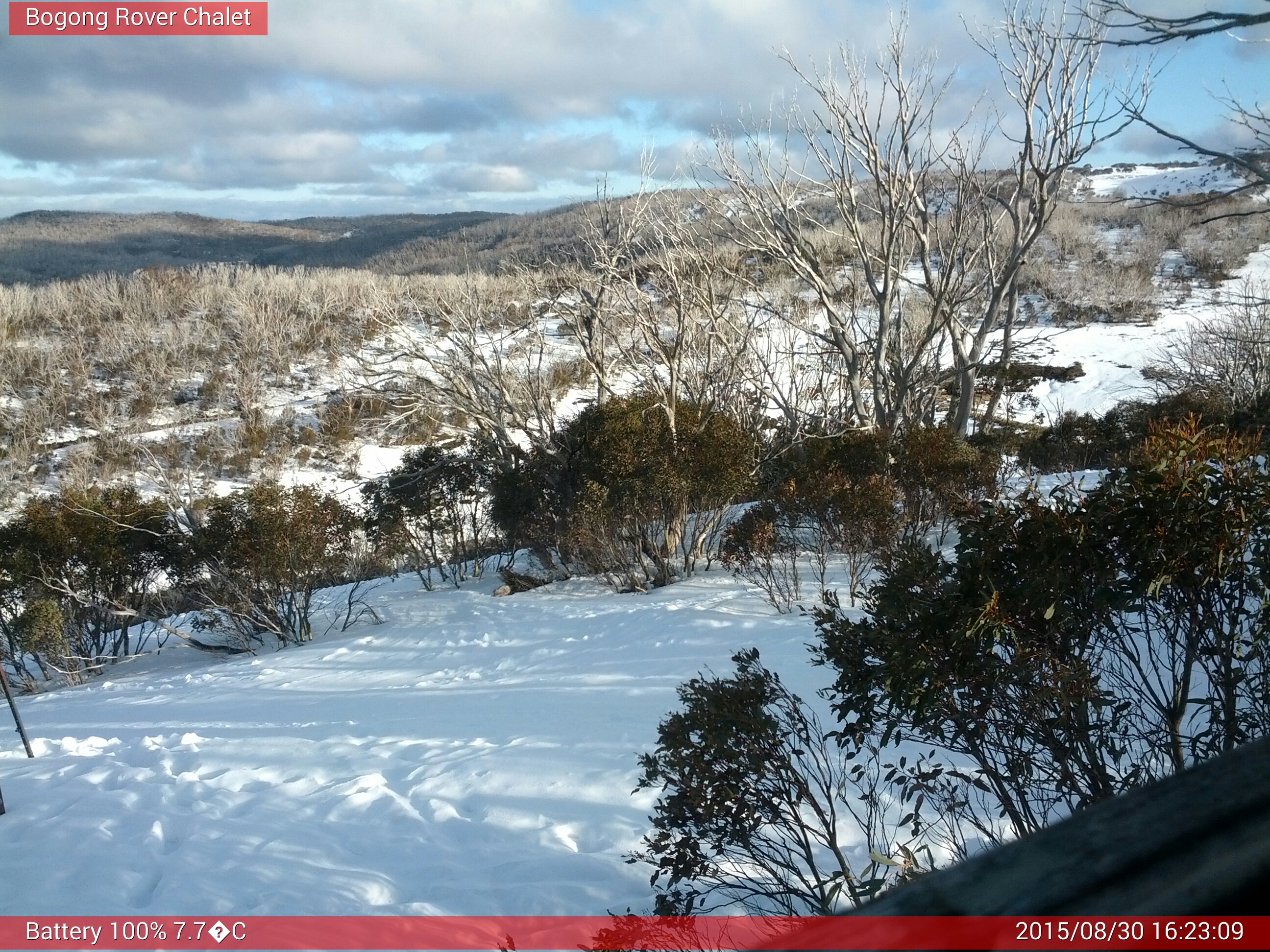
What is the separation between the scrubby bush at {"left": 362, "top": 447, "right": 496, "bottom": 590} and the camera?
42.6ft

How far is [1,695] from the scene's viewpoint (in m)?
10.3

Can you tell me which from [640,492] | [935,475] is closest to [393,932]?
[640,492]

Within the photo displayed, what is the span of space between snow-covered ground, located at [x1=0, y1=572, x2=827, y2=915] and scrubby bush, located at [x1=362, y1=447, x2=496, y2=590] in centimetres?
325

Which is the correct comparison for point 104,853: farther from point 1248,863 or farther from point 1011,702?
point 1248,863

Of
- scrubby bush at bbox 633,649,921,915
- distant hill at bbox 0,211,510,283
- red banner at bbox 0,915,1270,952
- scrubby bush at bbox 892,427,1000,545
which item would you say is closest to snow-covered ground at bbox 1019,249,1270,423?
scrubby bush at bbox 892,427,1000,545

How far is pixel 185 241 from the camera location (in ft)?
205

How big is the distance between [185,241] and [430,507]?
61.2 meters

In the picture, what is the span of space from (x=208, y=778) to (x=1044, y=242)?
136 ft

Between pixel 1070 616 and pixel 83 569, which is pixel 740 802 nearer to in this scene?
pixel 1070 616

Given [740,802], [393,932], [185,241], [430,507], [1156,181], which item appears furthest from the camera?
[185,241]

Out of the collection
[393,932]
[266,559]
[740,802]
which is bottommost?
[393,932]

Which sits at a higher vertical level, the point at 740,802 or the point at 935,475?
the point at 935,475

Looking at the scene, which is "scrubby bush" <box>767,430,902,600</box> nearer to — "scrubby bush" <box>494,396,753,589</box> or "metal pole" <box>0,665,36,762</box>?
"scrubby bush" <box>494,396,753,589</box>

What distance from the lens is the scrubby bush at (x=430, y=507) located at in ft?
42.6
